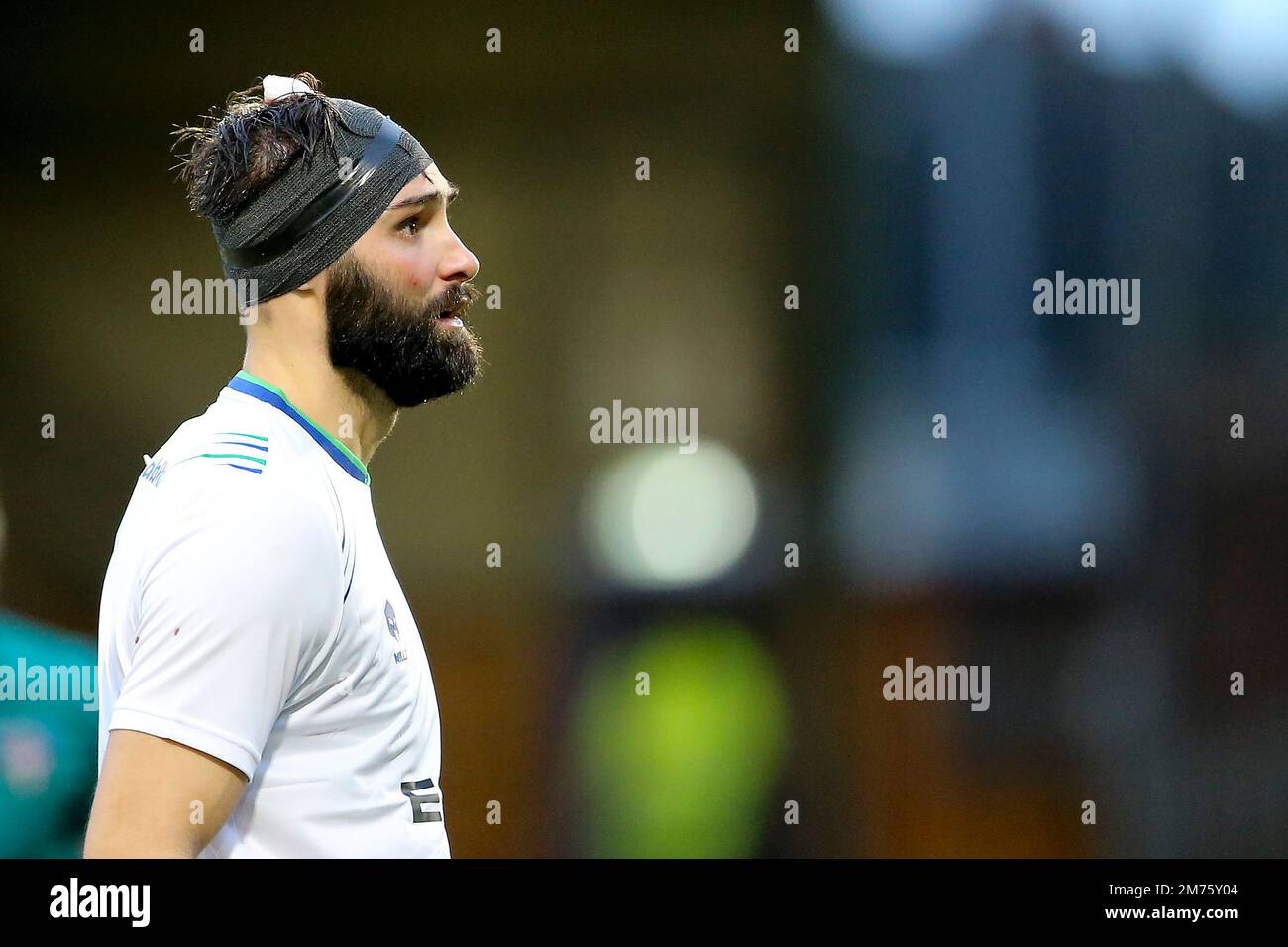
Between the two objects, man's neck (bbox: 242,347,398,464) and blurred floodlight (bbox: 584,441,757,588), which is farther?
blurred floodlight (bbox: 584,441,757,588)

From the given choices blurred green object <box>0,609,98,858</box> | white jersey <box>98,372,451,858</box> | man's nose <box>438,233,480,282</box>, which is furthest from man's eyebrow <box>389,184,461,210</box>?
blurred green object <box>0,609,98,858</box>

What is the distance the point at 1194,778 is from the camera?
634cm

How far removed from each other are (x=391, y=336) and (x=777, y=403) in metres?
4.54

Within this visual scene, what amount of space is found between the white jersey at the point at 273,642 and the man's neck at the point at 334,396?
0.11 feet

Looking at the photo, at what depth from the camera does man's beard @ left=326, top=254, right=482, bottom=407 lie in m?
2.03

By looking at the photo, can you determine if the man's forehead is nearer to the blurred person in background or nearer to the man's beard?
the man's beard

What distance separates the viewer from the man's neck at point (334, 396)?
197 cm

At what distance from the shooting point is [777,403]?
6430mm

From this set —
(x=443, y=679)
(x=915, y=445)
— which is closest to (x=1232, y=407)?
(x=915, y=445)

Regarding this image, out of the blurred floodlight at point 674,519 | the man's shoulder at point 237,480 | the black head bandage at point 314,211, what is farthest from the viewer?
the blurred floodlight at point 674,519

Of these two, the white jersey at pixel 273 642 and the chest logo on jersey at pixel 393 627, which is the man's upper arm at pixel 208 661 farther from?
the chest logo on jersey at pixel 393 627

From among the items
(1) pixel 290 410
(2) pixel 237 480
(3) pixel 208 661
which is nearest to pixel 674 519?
(1) pixel 290 410

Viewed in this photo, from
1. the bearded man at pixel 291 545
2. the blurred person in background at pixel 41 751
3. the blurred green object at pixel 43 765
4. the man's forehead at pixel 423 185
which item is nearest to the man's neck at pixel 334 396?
the bearded man at pixel 291 545

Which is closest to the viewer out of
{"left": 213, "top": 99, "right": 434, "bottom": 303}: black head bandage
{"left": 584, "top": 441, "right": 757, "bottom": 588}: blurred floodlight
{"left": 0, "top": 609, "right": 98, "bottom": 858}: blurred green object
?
{"left": 213, "top": 99, "right": 434, "bottom": 303}: black head bandage
